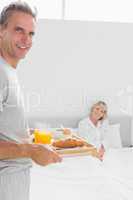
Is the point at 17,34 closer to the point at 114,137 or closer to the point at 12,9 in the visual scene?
the point at 12,9

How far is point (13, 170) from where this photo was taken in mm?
1311

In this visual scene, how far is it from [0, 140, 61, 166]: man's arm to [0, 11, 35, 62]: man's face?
0.35 meters

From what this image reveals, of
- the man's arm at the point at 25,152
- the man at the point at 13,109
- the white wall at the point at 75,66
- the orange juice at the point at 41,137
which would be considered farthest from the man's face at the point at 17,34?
the white wall at the point at 75,66

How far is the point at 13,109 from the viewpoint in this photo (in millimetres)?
1229

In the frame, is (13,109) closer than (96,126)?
Yes

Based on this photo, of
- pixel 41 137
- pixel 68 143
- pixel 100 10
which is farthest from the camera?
pixel 100 10

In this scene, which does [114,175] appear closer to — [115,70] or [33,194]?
[33,194]

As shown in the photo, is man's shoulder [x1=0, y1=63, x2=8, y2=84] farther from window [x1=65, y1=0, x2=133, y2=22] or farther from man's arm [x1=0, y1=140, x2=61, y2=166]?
window [x1=65, y1=0, x2=133, y2=22]

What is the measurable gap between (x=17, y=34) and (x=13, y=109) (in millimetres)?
275

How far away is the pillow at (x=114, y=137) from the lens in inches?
151

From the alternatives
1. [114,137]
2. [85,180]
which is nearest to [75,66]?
[114,137]

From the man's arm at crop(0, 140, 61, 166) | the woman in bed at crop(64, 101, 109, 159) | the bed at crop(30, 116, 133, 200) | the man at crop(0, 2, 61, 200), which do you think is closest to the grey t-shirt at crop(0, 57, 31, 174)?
the man at crop(0, 2, 61, 200)

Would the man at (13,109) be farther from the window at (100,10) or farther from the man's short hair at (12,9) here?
the window at (100,10)

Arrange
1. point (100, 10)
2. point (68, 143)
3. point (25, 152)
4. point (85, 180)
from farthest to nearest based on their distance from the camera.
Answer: point (100, 10), point (85, 180), point (68, 143), point (25, 152)
